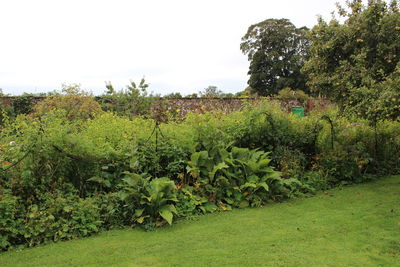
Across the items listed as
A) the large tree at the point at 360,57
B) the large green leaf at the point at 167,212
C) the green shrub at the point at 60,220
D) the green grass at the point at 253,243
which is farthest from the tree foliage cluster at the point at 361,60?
the green shrub at the point at 60,220

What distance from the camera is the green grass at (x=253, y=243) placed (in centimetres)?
332

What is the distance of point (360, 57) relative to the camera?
5996 millimetres

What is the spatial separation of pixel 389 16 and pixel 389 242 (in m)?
4.22

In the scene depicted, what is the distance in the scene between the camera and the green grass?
10.9 feet

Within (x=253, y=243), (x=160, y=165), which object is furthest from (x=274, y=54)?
(x=253, y=243)

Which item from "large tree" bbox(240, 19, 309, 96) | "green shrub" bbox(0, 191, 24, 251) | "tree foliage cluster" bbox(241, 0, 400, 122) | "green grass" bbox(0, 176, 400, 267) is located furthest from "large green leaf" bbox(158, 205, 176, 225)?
"large tree" bbox(240, 19, 309, 96)

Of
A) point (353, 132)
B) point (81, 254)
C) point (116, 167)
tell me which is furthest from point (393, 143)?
point (81, 254)

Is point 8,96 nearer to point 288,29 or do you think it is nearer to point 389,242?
point 389,242

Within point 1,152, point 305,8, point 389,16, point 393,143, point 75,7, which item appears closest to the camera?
point 1,152

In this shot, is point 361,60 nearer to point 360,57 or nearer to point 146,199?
point 360,57

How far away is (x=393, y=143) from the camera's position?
7332 mm

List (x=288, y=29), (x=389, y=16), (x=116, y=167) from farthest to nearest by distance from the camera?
(x=288, y=29) < (x=389, y=16) < (x=116, y=167)

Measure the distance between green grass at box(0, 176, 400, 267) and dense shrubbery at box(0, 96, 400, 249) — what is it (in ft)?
1.01

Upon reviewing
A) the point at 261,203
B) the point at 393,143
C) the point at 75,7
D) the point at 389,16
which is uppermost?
the point at 75,7
